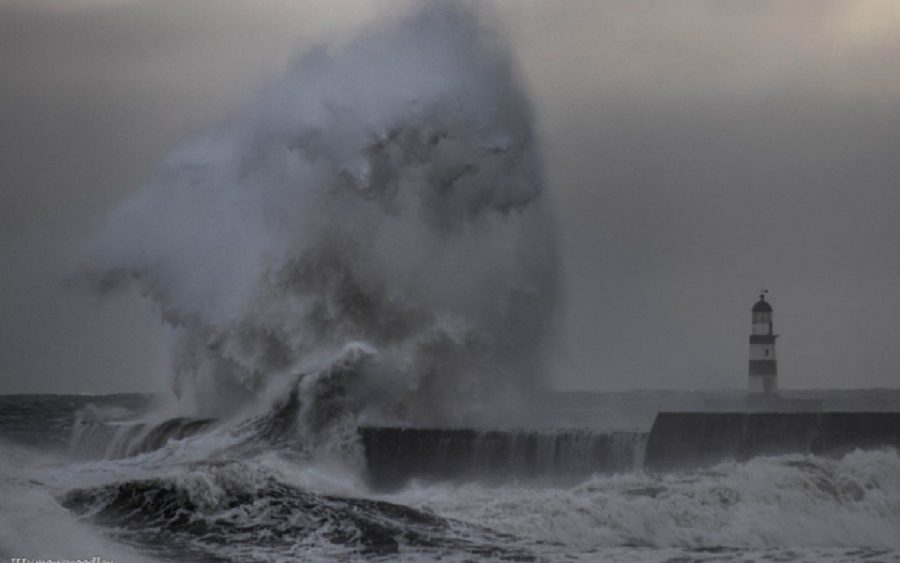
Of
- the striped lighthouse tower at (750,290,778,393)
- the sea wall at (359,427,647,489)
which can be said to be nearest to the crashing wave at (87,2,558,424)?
the sea wall at (359,427,647,489)

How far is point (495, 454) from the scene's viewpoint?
1981 centimetres

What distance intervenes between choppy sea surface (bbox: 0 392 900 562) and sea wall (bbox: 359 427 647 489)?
0.70ft

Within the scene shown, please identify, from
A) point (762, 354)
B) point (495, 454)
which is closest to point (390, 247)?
point (495, 454)

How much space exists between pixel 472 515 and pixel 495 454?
8.43 ft

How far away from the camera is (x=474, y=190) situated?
2544 centimetres

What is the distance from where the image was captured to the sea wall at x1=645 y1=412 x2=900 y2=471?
59.3ft

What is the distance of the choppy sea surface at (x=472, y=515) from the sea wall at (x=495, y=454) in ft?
0.70

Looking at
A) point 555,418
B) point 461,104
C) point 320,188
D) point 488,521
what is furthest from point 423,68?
point 488,521

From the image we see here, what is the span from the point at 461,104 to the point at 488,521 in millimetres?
10314

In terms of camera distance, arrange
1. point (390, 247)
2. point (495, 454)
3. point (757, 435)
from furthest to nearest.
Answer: point (390, 247)
point (495, 454)
point (757, 435)

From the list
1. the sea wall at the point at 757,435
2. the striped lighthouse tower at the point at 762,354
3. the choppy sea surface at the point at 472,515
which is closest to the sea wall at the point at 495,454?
the choppy sea surface at the point at 472,515

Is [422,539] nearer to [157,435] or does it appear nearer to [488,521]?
[488,521]

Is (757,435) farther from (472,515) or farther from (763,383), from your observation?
(763,383)

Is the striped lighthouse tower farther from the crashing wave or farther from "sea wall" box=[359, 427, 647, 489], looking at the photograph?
"sea wall" box=[359, 427, 647, 489]
